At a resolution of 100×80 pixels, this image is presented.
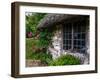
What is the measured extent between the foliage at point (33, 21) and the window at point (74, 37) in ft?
0.77

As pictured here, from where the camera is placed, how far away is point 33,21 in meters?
2.15

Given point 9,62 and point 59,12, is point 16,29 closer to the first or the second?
point 9,62

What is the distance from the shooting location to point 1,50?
2.05 meters

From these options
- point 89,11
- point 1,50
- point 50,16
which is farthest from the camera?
point 89,11

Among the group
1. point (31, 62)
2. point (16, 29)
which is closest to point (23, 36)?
point (16, 29)

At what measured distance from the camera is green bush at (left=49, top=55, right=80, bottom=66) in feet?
7.26

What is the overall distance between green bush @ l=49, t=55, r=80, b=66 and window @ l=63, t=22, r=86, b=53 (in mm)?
70

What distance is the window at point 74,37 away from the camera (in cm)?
225

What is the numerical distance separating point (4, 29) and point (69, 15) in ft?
1.86

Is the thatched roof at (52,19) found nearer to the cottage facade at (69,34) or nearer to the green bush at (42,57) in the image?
the cottage facade at (69,34)

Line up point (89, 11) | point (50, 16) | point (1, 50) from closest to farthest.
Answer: point (1, 50) → point (50, 16) → point (89, 11)

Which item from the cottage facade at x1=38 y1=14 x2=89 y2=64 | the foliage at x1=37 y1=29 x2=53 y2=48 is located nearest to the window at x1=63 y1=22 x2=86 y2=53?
the cottage facade at x1=38 y1=14 x2=89 y2=64

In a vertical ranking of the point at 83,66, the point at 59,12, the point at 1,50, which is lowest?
the point at 83,66

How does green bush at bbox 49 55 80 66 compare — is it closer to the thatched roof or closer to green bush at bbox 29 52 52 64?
green bush at bbox 29 52 52 64
